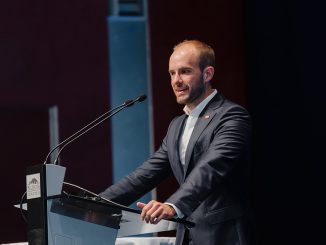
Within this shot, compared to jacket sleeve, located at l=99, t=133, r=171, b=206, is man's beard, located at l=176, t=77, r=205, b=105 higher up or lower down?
higher up

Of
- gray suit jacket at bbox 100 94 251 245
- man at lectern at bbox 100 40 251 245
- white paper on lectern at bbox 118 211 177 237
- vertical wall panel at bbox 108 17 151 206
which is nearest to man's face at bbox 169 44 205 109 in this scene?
man at lectern at bbox 100 40 251 245

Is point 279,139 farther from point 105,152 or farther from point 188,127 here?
point 188,127

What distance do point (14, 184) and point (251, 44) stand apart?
1.79 metres

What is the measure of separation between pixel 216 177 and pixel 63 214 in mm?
556

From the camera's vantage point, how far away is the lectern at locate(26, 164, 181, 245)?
2.08 metres

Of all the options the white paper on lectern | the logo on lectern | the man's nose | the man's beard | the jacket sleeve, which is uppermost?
the man's nose

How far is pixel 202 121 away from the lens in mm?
2588

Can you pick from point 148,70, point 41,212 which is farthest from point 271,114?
point 41,212

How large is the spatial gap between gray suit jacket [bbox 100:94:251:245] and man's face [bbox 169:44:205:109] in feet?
0.33

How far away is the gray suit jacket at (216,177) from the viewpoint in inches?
91.9

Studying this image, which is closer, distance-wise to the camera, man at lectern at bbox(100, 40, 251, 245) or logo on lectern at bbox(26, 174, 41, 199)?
logo on lectern at bbox(26, 174, 41, 199)

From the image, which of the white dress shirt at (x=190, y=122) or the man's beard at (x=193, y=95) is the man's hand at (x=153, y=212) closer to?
the white dress shirt at (x=190, y=122)

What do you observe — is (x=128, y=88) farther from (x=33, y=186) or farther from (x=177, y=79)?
(x=33, y=186)

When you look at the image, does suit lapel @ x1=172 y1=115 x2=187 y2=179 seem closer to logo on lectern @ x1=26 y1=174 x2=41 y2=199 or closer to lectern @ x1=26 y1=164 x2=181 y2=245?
lectern @ x1=26 y1=164 x2=181 y2=245
